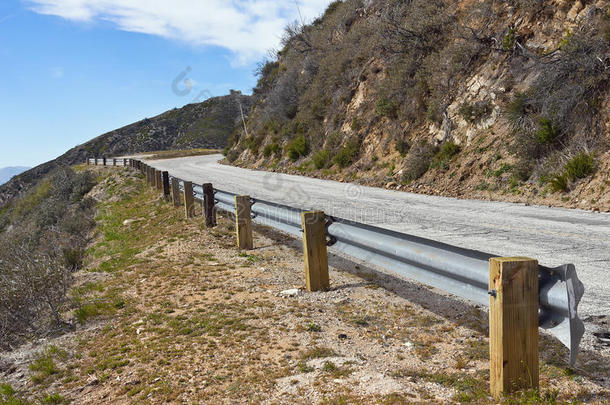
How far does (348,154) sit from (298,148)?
5891 mm

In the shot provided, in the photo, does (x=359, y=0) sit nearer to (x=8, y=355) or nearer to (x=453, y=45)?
(x=453, y=45)

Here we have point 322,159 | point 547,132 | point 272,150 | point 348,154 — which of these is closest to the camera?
point 547,132

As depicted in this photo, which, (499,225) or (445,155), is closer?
(499,225)

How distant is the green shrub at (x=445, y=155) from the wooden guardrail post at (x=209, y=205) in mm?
8434

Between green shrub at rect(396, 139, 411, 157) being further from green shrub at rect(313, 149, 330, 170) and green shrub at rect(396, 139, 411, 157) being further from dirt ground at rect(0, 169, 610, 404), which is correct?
dirt ground at rect(0, 169, 610, 404)

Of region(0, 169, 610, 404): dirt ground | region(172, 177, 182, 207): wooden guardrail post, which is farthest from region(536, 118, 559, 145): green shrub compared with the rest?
Result: region(172, 177, 182, 207): wooden guardrail post

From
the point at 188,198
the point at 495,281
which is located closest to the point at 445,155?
the point at 188,198

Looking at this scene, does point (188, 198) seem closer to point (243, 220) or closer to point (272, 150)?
point (243, 220)

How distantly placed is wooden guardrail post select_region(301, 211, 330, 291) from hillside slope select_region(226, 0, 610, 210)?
22.4ft

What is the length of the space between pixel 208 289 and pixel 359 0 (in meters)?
26.6

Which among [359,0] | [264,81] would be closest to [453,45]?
[359,0]

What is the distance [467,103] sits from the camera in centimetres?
1484

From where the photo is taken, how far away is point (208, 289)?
5551 mm

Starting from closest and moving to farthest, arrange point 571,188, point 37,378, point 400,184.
Answer: point 37,378, point 571,188, point 400,184
